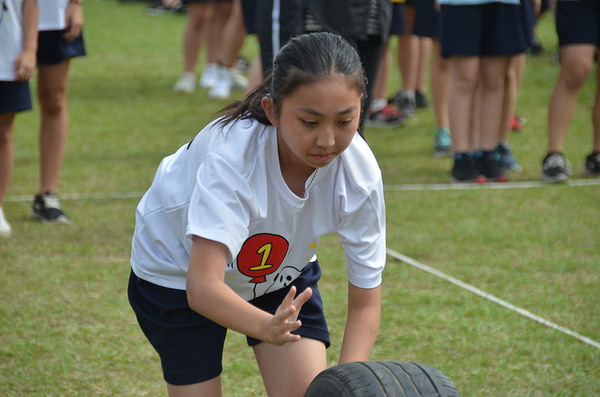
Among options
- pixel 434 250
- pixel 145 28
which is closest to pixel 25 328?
pixel 434 250

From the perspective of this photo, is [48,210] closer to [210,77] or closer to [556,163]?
[556,163]

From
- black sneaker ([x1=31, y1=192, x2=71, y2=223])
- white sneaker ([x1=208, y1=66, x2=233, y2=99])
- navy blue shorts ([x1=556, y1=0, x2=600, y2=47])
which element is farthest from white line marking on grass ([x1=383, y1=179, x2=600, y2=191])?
white sneaker ([x1=208, y1=66, x2=233, y2=99])

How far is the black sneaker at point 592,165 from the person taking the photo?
414 cm

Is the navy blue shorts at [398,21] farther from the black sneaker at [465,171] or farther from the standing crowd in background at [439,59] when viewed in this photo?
the black sneaker at [465,171]

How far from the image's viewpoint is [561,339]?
7.48 feet

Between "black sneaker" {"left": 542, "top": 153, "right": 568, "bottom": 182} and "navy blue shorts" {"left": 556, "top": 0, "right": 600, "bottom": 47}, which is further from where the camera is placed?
"black sneaker" {"left": 542, "top": 153, "right": 568, "bottom": 182}

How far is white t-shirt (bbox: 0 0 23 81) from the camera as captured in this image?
2977 millimetres

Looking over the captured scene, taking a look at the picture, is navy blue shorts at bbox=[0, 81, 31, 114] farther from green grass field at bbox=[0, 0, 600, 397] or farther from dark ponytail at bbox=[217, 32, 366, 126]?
dark ponytail at bbox=[217, 32, 366, 126]

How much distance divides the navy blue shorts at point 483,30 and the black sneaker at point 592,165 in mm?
818

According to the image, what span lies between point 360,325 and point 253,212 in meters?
0.43

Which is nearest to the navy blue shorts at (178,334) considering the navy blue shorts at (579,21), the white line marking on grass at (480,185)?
the white line marking on grass at (480,185)

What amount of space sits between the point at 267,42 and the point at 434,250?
4.49ft

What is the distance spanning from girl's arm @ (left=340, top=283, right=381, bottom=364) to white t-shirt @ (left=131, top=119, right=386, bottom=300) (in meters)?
0.03

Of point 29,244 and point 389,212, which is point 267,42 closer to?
point 389,212
